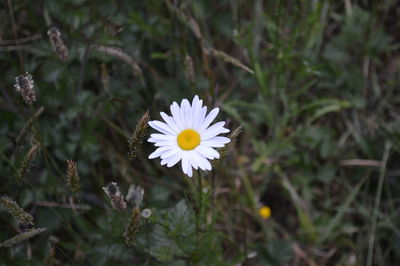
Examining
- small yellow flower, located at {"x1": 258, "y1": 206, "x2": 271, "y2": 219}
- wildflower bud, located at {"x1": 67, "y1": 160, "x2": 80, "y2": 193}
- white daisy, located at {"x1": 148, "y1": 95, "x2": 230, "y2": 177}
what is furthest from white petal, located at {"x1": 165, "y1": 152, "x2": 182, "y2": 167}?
small yellow flower, located at {"x1": 258, "y1": 206, "x2": 271, "y2": 219}

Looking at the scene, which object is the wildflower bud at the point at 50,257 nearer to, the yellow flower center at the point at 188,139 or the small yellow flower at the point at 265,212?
the yellow flower center at the point at 188,139

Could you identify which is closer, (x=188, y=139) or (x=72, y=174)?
(x=72, y=174)

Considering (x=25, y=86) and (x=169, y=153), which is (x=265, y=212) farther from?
(x=25, y=86)

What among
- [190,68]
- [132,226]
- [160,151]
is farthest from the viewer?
[190,68]

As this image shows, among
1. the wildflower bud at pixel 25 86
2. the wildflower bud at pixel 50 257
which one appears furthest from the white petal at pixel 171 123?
the wildflower bud at pixel 50 257

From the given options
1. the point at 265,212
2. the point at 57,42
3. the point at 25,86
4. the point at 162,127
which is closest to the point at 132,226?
the point at 162,127

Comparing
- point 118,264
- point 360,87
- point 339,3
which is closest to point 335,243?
point 360,87
